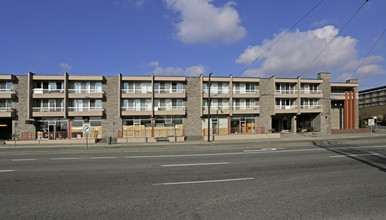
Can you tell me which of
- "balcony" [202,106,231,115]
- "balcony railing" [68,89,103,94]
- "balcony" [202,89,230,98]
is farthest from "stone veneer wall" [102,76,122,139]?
"balcony" [202,89,230,98]

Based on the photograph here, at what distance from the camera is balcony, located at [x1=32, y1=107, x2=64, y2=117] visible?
1060 inches

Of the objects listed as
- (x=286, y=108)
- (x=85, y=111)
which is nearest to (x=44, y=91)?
(x=85, y=111)

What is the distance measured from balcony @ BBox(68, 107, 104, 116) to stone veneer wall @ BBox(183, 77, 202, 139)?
12.3 meters

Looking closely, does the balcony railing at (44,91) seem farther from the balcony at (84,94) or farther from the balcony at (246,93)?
the balcony at (246,93)

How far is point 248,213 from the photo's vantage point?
449cm

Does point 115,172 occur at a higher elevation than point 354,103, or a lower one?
lower

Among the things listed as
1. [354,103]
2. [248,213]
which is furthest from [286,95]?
[248,213]

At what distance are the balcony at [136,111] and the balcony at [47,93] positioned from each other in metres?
8.57

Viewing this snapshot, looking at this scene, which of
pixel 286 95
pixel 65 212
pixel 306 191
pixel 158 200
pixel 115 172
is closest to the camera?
pixel 65 212

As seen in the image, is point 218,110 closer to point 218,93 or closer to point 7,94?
point 218,93

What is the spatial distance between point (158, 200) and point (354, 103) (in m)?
43.2

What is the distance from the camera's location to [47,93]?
27594 millimetres

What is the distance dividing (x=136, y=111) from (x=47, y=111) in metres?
11.9

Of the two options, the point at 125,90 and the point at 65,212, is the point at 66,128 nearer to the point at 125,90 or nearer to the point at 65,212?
the point at 125,90
